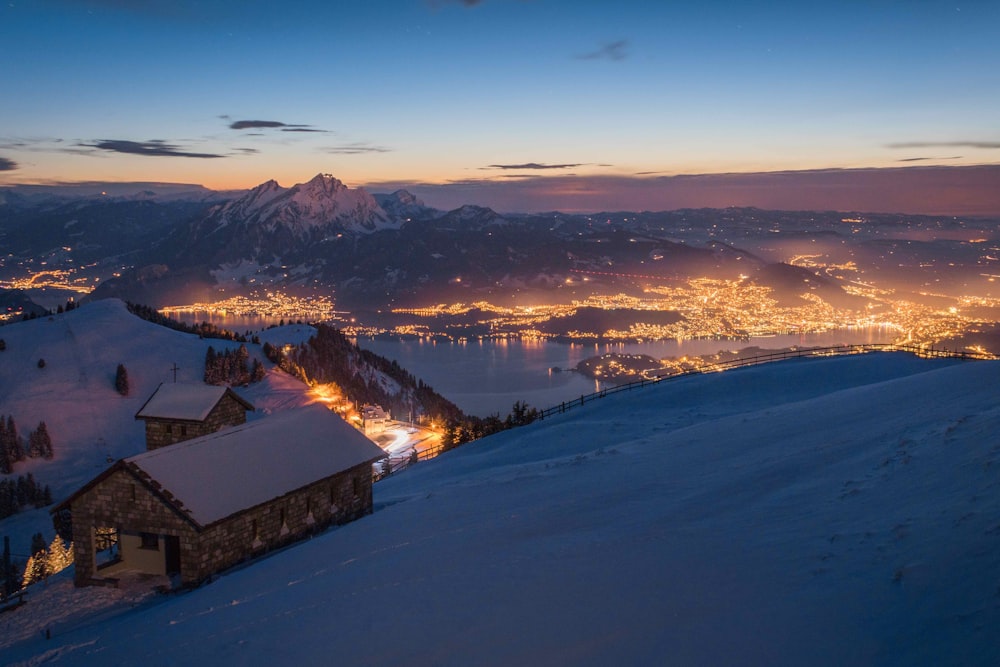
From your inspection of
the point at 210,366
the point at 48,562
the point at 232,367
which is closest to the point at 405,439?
the point at 232,367

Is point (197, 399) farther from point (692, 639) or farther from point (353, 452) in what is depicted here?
point (692, 639)

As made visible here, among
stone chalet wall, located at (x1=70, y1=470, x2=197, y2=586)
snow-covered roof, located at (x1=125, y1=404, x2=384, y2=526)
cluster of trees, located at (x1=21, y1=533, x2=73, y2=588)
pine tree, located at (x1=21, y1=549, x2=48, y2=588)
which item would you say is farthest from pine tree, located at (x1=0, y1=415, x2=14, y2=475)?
stone chalet wall, located at (x1=70, y1=470, x2=197, y2=586)

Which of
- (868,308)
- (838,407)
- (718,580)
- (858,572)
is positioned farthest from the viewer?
(868,308)

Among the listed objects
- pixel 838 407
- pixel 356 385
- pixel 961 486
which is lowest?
pixel 356 385

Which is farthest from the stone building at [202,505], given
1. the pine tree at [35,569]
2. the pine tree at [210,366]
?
the pine tree at [210,366]

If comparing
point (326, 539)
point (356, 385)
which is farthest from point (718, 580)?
point (356, 385)

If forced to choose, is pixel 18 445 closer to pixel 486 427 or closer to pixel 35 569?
pixel 35 569

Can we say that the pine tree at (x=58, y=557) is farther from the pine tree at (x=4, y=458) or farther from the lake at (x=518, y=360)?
the lake at (x=518, y=360)
